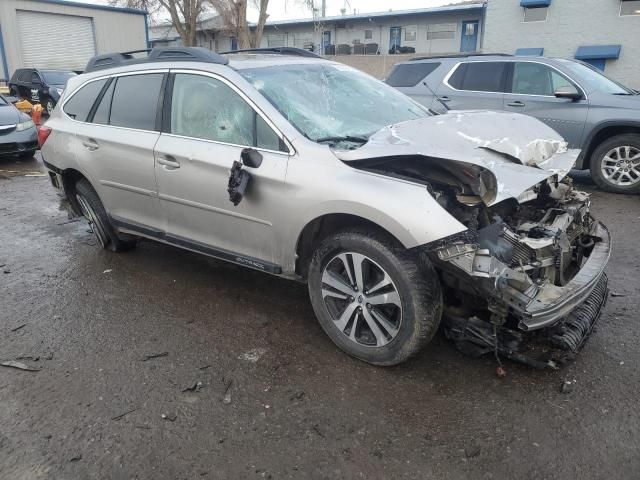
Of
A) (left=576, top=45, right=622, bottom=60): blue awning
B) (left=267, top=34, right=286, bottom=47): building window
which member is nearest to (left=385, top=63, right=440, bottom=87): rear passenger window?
(left=576, top=45, right=622, bottom=60): blue awning

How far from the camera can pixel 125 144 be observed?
4086 mm

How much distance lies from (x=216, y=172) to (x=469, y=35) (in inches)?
1179

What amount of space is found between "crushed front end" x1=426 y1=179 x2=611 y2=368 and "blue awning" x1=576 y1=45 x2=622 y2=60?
2276cm

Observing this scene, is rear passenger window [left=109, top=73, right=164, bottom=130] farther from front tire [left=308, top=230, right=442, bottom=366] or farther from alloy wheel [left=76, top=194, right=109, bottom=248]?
front tire [left=308, top=230, right=442, bottom=366]

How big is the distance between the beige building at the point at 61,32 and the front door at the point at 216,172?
83.0 feet

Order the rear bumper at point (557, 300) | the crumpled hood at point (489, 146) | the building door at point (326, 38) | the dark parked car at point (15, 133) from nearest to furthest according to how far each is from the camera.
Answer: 1. the rear bumper at point (557, 300)
2. the crumpled hood at point (489, 146)
3. the dark parked car at point (15, 133)
4. the building door at point (326, 38)

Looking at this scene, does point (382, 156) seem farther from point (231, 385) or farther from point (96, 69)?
point (96, 69)

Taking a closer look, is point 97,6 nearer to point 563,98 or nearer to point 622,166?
point 563,98

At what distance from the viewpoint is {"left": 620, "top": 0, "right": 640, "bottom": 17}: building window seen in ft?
70.6

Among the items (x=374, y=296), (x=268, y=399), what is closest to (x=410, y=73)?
(x=374, y=296)

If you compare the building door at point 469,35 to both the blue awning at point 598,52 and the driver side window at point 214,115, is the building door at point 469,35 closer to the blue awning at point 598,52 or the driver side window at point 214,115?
the blue awning at point 598,52

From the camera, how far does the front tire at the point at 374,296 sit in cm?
279

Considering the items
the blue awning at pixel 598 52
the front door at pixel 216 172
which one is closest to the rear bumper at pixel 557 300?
the front door at pixel 216 172

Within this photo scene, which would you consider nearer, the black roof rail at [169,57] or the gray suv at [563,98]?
the black roof rail at [169,57]
